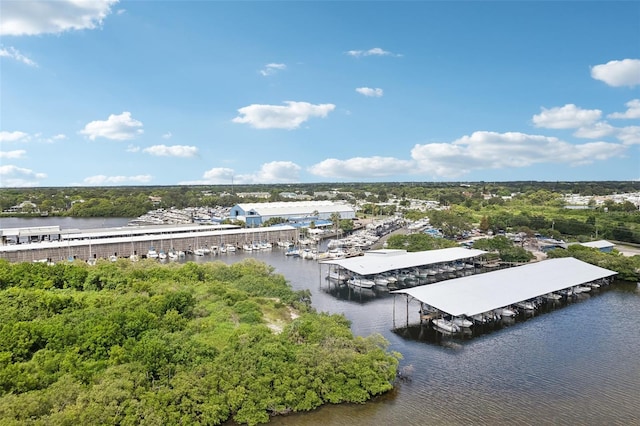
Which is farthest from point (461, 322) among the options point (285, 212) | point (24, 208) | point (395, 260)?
point (24, 208)

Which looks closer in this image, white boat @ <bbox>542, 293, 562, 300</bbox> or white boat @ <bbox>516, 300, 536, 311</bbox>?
white boat @ <bbox>516, 300, 536, 311</bbox>

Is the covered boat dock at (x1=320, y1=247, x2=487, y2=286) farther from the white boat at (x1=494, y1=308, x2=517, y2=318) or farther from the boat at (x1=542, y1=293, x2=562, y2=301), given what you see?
the white boat at (x1=494, y1=308, x2=517, y2=318)

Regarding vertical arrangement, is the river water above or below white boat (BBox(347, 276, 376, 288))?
below

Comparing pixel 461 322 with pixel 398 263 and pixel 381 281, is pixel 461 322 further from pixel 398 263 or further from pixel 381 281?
pixel 398 263

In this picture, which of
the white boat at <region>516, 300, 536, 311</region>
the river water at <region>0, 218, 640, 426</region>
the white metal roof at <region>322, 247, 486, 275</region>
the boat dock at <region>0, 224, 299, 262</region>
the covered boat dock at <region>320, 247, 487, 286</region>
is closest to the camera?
the river water at <region>0, 218, 640, 426</region>

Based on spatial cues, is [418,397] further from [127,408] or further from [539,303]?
[539,303]

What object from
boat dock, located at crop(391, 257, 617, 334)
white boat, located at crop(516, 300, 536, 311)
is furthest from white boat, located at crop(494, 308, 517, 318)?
white boat, located at crop(516, 300, 536, 311)
